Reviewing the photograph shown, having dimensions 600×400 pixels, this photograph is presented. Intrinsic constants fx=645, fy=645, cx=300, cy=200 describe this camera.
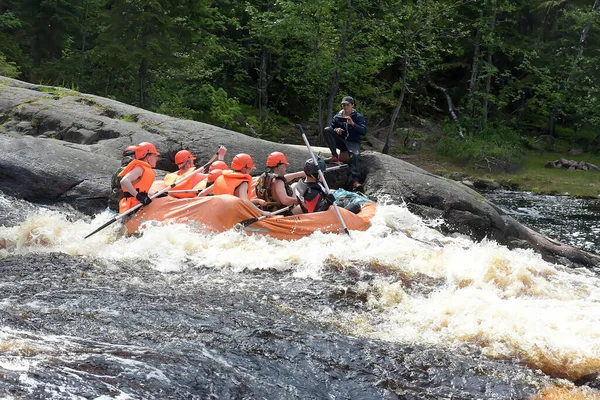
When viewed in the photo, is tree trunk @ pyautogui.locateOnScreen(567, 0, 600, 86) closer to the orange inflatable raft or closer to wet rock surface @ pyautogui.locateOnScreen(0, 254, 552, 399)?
the orange inflatable raft

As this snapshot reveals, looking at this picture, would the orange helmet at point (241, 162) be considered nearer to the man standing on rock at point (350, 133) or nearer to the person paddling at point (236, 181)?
the person paddling at point (236, 181)

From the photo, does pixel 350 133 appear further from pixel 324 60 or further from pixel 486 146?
pixel 486 146

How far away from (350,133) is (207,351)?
25.7ft

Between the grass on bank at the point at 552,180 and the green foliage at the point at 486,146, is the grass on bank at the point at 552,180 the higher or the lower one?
the lower one

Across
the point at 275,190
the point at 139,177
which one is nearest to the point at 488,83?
the point at 275,190

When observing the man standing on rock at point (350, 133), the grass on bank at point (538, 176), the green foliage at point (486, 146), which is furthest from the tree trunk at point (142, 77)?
the green foliage at point (486, 146)

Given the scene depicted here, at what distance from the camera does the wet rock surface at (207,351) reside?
14.5 ft

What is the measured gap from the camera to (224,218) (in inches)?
348

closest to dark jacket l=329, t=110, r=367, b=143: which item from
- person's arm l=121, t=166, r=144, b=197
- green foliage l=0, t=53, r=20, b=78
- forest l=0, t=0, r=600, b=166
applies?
person's arm l=121, t=166, r=144, b=197

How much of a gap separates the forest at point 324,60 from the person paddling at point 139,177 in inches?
365

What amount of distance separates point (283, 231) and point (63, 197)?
4.30 metres

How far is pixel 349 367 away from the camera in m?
5.05

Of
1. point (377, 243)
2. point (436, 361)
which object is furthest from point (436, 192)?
point (436, 361)

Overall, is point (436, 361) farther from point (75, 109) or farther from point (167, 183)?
point (75, 109)
